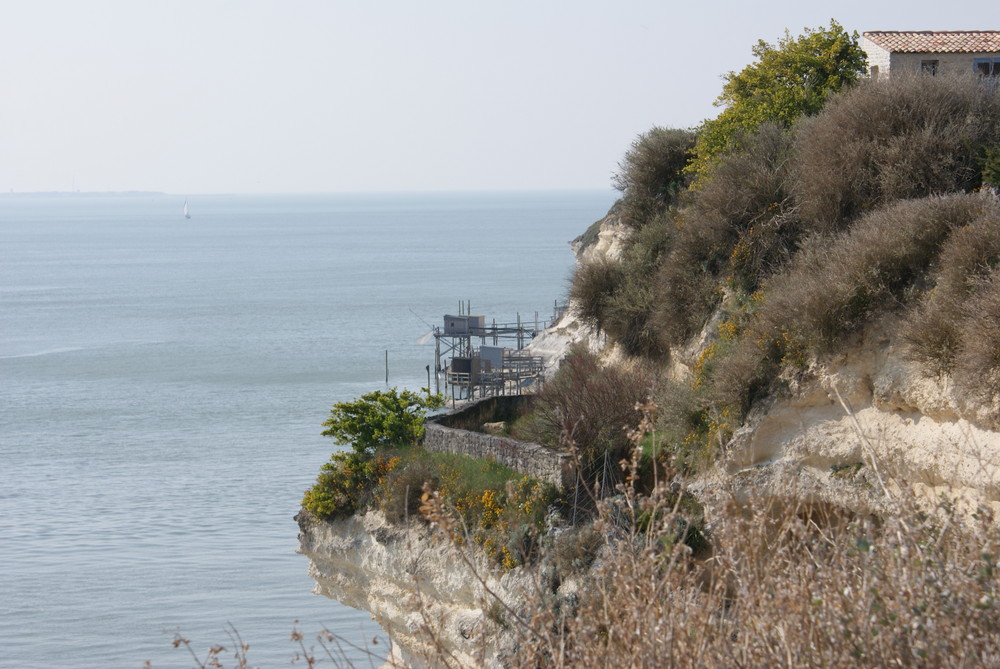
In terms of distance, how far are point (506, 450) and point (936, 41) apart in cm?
2013

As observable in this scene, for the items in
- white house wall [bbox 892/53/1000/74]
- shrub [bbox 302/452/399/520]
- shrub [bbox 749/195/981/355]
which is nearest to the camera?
shrub [bbox 749/195/981/355]

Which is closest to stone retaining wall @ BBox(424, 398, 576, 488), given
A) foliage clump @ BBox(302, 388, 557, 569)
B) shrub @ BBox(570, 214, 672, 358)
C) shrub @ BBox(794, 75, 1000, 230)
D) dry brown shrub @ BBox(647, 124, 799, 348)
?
foliage clump @ BBox(302, 388, 557, 569)

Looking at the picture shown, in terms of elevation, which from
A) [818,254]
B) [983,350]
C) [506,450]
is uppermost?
[818,254]

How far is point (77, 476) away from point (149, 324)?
1930 inches

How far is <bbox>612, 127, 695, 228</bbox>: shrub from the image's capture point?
3356 centimetres

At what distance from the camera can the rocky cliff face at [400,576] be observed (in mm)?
20547

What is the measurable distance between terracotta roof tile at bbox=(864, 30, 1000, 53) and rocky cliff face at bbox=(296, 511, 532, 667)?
67.6 ft

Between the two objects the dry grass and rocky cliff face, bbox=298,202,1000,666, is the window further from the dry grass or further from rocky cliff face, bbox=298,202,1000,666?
the dry grass

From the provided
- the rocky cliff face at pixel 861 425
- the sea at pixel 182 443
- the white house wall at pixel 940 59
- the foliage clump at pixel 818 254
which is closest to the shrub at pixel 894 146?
the foliage clump at pixel 818 254

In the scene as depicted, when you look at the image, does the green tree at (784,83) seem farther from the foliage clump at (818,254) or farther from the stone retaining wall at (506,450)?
the stone retaining wall at (506,450)

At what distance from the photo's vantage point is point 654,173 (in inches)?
1335

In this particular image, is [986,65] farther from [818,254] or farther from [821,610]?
[821,610]

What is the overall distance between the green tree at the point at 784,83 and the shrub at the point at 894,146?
5731 mm

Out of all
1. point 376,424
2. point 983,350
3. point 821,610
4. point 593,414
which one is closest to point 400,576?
point 376,424
